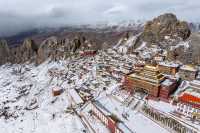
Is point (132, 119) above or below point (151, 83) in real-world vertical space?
below

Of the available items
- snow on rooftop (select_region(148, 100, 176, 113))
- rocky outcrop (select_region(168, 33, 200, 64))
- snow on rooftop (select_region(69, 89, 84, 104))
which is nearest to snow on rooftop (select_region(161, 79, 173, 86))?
snow on rooftop (select_region(148, 100, 176, 113))

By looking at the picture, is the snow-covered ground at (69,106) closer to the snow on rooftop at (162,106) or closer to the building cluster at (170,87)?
the snow on rooftop at (162,106)

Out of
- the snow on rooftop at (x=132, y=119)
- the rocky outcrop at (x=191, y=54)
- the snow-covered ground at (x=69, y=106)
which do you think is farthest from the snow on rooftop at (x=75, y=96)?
the rocky outcrop at (x=191, y=54)

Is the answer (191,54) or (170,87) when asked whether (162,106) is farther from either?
(191,54)

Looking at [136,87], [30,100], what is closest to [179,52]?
[136,87]

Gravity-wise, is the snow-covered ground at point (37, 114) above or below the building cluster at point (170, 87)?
below

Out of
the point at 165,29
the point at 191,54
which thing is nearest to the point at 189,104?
the point at 191,54

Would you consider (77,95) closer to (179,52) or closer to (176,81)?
(176,81)

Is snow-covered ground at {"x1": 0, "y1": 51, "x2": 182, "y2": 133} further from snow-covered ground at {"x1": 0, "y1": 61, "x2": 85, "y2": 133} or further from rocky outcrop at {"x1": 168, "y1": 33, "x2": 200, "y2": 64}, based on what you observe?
rocky outcrop at {"x1": 168, "y1": 33, "x2": 200, "y2": 64}
